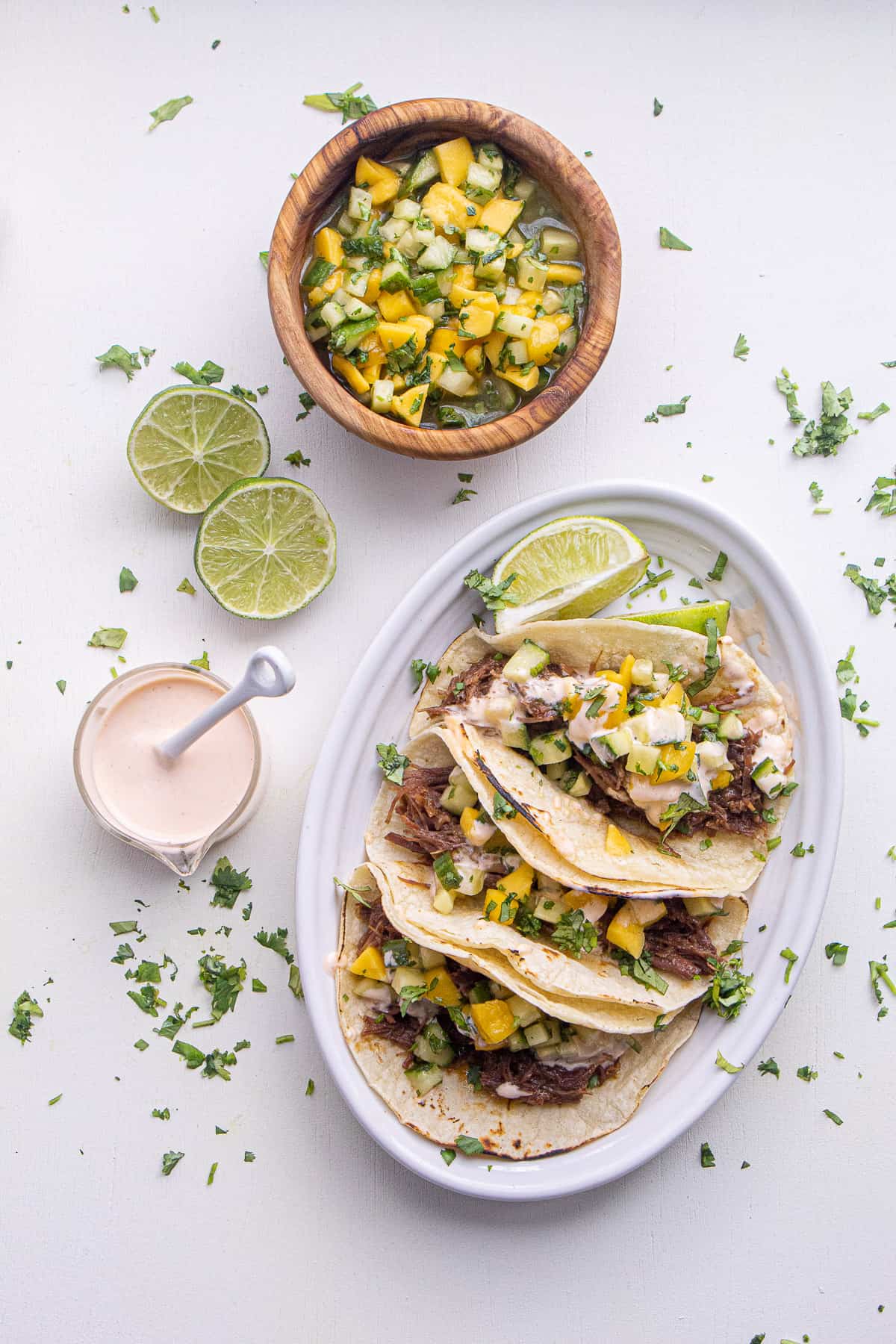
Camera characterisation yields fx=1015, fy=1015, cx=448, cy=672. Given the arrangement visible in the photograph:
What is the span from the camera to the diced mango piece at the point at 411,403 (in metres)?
2.63

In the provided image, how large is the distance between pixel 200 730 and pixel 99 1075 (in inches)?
45.3

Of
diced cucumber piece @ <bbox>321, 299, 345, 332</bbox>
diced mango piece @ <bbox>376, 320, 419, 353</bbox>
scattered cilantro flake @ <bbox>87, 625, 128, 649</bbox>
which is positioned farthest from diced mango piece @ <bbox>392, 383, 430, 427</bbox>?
scattered cilantro flake @ <bbox>87, 625, 128, 649</bbox>

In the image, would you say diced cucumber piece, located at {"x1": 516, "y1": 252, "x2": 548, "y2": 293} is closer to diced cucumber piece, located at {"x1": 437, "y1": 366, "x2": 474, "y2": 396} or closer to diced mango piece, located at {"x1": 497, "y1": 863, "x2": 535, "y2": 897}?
diced cucumber piece, located at {"x1": 437, "y1": 366, "x2": 474, "y2": 396}

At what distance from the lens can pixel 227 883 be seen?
291 centimetres

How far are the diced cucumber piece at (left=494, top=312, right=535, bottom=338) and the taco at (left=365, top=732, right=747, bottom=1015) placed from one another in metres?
1.07

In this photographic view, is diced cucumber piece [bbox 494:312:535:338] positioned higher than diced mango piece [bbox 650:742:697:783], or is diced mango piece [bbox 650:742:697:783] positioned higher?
diced cucumber piece [bbox 494:312:535:338]

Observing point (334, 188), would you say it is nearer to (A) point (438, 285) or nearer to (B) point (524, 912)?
(A) point (438, 285)

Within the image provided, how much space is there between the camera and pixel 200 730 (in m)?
2.57

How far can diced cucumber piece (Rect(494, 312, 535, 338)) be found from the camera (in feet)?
8.59

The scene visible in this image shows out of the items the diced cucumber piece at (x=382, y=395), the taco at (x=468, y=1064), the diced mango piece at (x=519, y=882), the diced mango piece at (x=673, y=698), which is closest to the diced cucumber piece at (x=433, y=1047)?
the taco at (x=468, y=1064)

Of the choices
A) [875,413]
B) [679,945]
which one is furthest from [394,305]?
[679,945]

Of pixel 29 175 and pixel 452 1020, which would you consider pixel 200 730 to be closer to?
pixel 452 1020

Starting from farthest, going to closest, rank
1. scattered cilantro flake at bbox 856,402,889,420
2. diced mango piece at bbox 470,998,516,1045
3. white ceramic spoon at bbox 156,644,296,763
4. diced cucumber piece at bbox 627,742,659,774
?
scattered cilantro flake at bbox 856,402,889,420 → diced mango piece at bbox 470,998,516,1045 → diced cucumber piece at bbox 627,742,659,774 → white ceramic spoon at bbox 156,644,296,763

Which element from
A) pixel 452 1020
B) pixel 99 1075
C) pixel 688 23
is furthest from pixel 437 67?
pixel 99 1075
